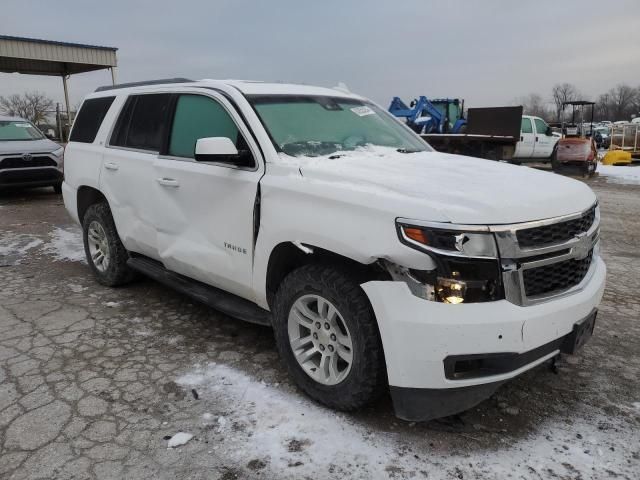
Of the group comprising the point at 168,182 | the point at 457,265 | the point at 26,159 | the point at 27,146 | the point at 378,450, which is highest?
the point at 27,146

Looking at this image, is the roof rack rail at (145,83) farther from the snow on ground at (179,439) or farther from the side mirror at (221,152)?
the snow on ground at (179,439)

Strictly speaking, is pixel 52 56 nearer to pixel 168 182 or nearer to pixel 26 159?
pixel 26 159

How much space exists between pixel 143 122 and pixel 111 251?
125 centimetres

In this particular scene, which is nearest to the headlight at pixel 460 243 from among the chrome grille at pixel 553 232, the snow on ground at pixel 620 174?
the chrome grille at pixel 553 232

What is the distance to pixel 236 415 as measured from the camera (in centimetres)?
299

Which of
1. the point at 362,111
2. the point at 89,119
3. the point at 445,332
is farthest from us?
the point at 89,119

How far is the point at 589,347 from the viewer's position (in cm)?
389

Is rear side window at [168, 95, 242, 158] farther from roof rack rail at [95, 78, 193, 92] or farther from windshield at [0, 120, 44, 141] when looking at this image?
windshield at [0, 120, 44, 141]

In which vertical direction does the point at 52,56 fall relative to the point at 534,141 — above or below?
above

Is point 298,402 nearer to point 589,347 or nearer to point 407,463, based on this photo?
point 407,463

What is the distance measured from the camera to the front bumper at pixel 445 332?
244 cm

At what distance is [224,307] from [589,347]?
8.63ft


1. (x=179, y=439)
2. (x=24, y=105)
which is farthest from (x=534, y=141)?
(x=24, y=105)

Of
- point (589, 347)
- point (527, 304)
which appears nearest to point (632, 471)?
point (527, 304)
